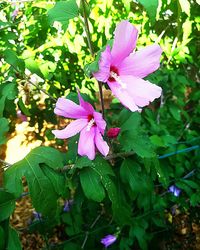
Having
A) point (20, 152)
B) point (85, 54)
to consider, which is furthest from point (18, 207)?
point (85, 54)

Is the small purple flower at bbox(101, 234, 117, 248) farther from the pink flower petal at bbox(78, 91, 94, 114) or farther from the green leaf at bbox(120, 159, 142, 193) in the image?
the pink flower petal at bbox(78, 91, 94, 114)

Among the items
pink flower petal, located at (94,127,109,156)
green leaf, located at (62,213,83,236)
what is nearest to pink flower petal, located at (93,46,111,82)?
pink flower petal, located at (94,127,109,156)

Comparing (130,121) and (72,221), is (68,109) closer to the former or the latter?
(130,121)

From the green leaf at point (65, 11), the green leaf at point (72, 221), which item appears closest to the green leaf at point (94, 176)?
the green leaf at point (65, 11)

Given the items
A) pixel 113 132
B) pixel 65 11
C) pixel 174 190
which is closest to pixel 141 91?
pixel 113 132

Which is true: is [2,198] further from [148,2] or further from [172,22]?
[172,22]
